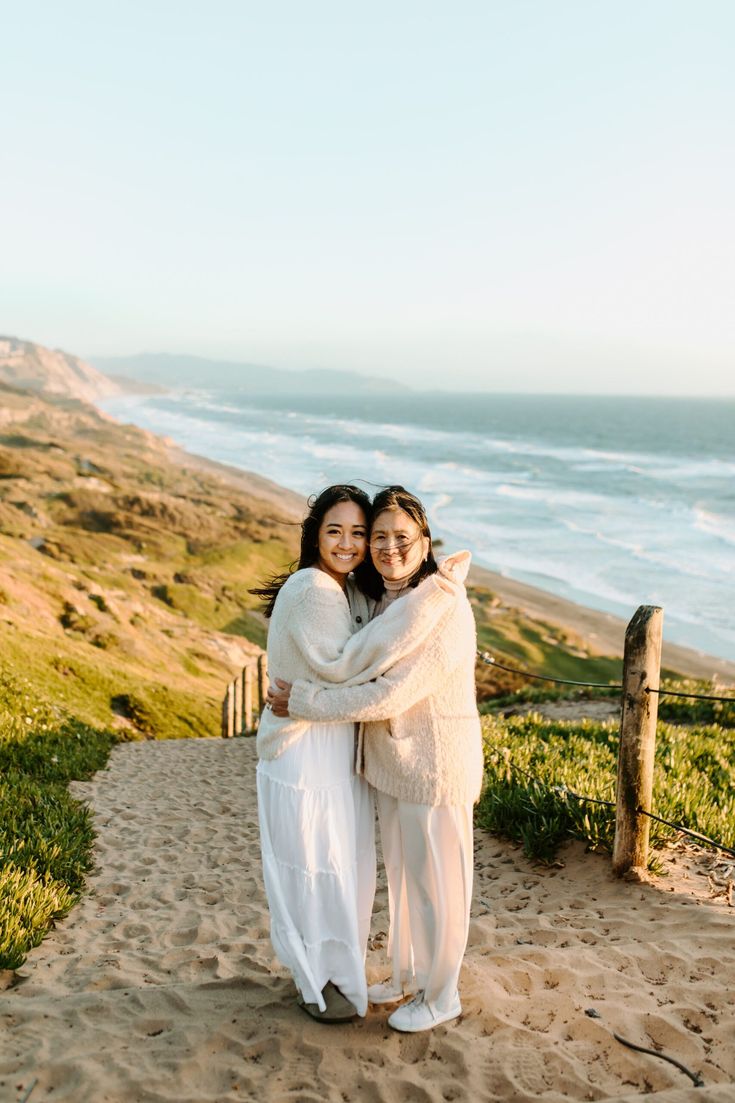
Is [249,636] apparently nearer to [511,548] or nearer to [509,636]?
[509,636]

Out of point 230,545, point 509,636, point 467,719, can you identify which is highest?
point 467,719

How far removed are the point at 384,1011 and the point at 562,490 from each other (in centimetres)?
5692

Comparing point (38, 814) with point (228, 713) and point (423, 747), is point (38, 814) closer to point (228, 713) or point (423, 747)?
point (423, 747)

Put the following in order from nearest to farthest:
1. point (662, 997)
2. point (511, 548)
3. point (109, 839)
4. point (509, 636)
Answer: point (662, 997) → point (109, 839) → point (509, 636) → point (511, 548)

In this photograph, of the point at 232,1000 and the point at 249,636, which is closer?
the point at 232,1000

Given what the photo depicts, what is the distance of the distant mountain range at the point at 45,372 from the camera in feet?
442

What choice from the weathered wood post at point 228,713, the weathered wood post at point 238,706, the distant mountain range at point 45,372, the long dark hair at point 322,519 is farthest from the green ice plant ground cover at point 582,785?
the distant mountain range at point 45,372

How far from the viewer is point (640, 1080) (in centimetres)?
326

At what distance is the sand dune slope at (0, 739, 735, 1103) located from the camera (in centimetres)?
326

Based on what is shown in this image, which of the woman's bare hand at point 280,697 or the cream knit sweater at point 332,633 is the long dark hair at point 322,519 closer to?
the cream knit sweater at point 332,633

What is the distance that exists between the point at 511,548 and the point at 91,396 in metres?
137

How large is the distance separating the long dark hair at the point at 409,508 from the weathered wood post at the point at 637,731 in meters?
1.67

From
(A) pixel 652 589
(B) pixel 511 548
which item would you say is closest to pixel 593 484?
(B) pixel 511 548

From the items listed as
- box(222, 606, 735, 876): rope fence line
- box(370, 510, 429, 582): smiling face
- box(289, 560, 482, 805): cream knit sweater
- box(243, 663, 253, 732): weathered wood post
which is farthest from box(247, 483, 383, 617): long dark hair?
box(243, 663, 253, 732): weathered wood post
